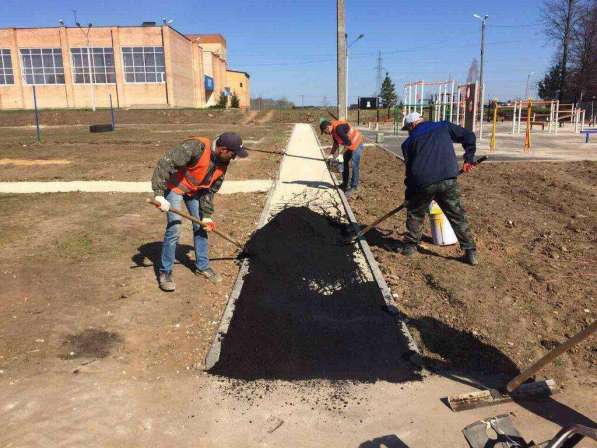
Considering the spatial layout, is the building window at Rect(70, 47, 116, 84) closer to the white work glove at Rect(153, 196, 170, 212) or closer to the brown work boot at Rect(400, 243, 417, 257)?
the brown work boot at Rect(400, 243, 417, 257)

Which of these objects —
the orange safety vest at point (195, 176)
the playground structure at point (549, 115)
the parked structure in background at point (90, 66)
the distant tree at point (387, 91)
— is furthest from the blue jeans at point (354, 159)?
the distant tree at point (387, 91)

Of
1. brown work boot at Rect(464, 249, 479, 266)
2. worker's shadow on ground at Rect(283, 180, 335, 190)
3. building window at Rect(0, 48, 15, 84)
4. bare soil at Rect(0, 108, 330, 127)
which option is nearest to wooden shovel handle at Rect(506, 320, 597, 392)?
brown work boot at Rect(464, 249, 479, 266)

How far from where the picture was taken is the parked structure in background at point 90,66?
163 feet

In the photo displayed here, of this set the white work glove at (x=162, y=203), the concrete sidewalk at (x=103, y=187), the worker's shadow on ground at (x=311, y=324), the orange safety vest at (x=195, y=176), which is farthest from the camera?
the concrete sidewalk at (x=103, y=187)

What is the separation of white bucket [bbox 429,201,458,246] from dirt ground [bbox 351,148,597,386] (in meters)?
0.11

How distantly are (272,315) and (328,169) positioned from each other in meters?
9.58

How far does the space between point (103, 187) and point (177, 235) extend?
7.09m

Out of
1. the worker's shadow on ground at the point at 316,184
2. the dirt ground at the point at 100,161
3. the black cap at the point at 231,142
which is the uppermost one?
the black cap at the point at 231,142

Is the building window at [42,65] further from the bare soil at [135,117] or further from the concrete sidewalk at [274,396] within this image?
the concrete sidewalk at [274,396]

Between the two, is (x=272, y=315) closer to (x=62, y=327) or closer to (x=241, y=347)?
(x=241, y=347)

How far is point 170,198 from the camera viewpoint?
4.88m

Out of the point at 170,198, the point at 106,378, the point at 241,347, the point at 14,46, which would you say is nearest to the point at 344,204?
the point at 170,198

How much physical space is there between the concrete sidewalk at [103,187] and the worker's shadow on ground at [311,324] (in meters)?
4.89

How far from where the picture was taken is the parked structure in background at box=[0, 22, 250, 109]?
4972 centimetres
